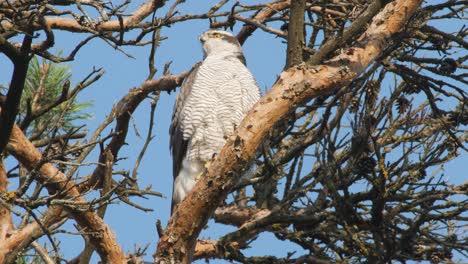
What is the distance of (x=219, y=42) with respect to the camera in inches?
282

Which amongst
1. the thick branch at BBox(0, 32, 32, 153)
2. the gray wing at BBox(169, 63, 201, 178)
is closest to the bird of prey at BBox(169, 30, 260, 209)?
the gray wing at BBox(169, 63, 201, 178)

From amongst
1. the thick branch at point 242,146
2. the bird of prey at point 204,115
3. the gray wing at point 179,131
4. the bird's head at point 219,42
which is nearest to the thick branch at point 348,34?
the thick branch at point 242,146

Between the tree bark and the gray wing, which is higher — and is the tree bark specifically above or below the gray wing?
below

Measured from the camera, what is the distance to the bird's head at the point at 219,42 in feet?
22.9

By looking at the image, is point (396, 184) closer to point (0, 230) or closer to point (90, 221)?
point (90, 221)

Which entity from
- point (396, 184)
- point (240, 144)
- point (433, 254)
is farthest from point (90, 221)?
point (433, 254)

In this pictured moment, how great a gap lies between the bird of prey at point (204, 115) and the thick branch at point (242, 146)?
7.11ft

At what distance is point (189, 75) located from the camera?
6.17 m

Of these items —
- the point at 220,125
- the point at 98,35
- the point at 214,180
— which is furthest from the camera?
the point at 220,125

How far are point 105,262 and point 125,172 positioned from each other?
659 millimetres

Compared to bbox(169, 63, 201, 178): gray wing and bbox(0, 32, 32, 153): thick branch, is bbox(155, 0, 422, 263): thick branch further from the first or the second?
bbox(169, 63, 201, 178): gray wing

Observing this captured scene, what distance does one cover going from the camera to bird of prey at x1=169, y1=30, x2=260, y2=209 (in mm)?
6066

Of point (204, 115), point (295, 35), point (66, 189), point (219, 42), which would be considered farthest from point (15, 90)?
point (219, 42)

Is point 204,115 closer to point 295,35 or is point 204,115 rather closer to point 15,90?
point 295,35
